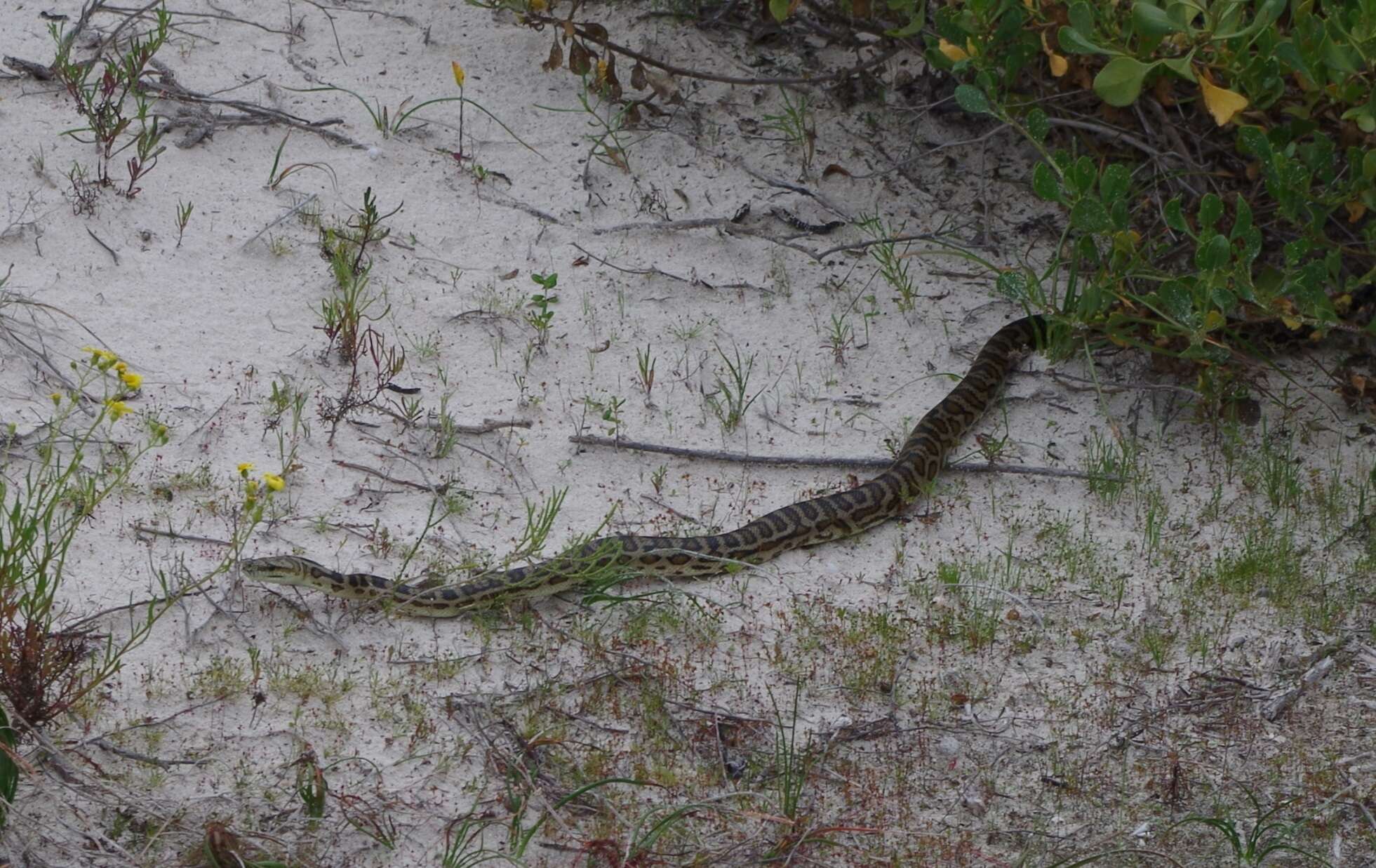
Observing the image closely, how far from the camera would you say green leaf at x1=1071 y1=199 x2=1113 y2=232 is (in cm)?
659

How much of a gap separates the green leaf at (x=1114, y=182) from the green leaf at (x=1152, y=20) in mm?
960

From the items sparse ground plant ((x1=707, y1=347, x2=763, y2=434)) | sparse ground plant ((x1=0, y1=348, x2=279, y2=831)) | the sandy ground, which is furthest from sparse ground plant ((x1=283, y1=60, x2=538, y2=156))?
sparse ground plant ((x1=0, y1=348, x2=279, y2=831))

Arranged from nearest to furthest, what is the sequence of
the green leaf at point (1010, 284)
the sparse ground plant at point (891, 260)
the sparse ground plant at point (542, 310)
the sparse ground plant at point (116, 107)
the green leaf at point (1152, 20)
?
1. the green leaf at point (1152, 20)
2. the green leaf at point (1010, 284)
3. the sparse ground plant at point (542, 310)
4. the sparse ground plant at point (116, 107)
5. the sparse ground plant at point (891, 260)

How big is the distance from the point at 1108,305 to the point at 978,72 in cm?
135

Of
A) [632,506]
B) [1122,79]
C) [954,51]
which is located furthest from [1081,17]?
[632,506]

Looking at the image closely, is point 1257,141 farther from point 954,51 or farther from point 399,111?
point 399,111

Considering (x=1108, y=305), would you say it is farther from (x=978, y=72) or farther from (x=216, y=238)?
(x=216, y=238)

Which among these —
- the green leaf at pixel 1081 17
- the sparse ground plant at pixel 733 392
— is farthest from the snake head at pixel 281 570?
the green leaf at pixel 1081 17

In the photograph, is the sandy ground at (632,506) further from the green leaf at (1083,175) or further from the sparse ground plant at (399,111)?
the green leaf at (1083,175)

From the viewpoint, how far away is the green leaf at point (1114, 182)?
6562mm

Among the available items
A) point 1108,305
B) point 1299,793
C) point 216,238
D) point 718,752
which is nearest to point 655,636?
point 718,752

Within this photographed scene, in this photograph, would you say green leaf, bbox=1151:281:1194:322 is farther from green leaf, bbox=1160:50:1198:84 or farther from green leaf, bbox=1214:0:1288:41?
green leaf, bbox=1214:0:1288:41

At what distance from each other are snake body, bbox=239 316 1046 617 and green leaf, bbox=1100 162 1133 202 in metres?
1.25

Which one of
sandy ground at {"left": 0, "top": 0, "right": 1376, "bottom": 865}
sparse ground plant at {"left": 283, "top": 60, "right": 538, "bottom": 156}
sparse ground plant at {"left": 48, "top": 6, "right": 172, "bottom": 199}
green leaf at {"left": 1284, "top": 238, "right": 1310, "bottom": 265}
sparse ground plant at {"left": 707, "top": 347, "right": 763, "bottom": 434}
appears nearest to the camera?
sandy ground at {"left": 0, "top": 0, "right": 1376, "bottom": 865}
